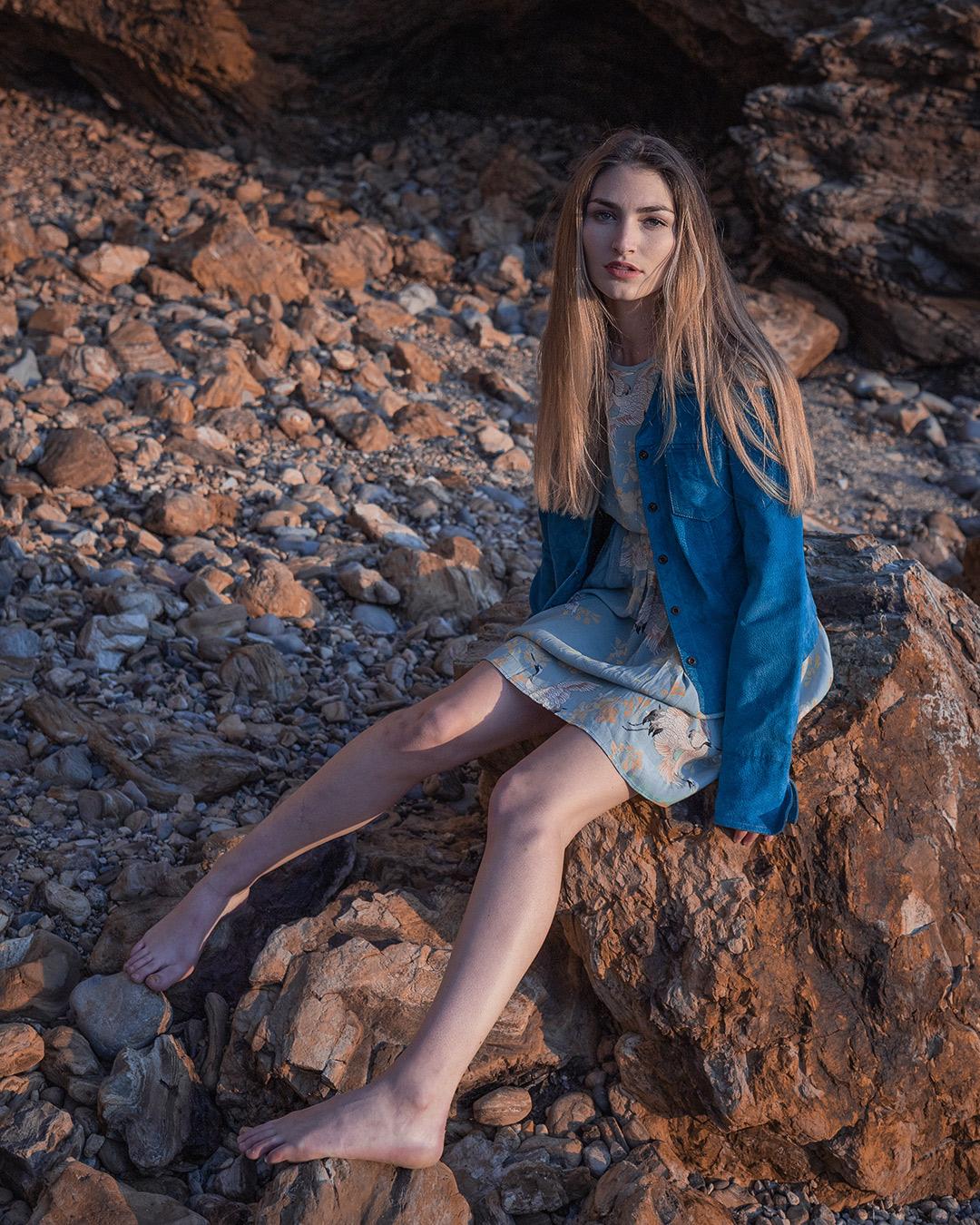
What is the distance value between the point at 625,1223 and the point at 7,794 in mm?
1810

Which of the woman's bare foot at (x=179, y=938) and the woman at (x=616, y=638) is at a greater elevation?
the woman at (x=616, y=638)

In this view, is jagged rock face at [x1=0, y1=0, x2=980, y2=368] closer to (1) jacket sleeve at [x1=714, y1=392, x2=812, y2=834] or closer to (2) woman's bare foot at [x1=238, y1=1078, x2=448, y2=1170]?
(1) jacket sleeve at [x1=714, y1=392, x2=812, y2=834]

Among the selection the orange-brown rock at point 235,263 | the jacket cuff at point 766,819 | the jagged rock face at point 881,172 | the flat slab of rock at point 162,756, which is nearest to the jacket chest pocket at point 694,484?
the jacket cuff at point 766,819

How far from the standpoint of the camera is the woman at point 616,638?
2.08 metres

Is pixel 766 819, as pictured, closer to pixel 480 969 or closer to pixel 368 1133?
pixel 480 969

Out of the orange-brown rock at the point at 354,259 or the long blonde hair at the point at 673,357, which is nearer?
the long blonde hair at the point at 673,357

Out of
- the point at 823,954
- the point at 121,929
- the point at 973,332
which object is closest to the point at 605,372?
the point at 823,954

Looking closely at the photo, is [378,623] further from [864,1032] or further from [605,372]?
[864,1032]

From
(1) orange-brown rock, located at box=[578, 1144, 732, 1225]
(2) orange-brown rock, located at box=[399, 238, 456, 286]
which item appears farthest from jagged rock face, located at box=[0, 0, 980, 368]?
(1) orange-brown rock, located at box=[578, 1144, 732, 1225]

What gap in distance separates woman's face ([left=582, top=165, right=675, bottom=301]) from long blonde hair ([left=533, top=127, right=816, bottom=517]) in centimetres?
2

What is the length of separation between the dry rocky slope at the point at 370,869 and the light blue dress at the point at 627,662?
0.14 metres

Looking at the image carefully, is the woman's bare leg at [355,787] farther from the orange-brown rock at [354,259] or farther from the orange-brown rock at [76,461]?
the orange-brown rock at [354,259]

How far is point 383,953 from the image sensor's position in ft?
7.53

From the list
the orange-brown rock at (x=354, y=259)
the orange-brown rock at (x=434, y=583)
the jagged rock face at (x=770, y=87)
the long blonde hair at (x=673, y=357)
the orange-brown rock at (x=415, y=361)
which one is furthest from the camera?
the jagged rock face at (x=770, y=87)
